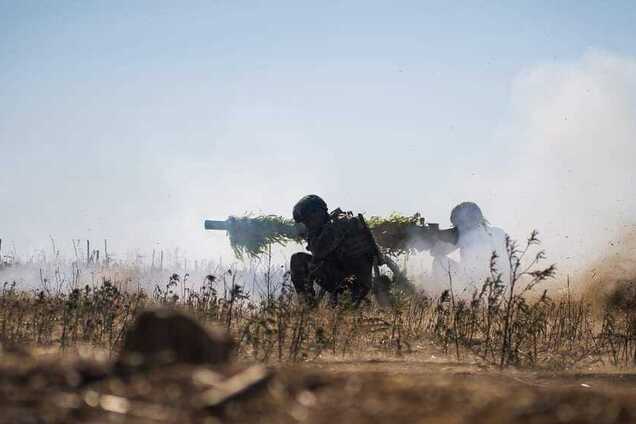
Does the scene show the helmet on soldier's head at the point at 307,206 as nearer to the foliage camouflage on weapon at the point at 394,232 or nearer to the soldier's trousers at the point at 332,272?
the soldier's trousers at the point at 332,272

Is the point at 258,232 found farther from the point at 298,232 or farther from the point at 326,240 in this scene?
the point at 326,240

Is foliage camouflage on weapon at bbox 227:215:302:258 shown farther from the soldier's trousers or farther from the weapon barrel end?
the soldier's trousers

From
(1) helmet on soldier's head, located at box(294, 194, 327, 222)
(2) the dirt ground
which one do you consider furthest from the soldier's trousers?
(2) the dirt ground

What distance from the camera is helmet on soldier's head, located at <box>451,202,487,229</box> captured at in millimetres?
17922

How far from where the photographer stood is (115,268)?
17438 mm

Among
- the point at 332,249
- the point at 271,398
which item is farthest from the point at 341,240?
the point at 271,398

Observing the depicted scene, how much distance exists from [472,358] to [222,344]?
5871mm

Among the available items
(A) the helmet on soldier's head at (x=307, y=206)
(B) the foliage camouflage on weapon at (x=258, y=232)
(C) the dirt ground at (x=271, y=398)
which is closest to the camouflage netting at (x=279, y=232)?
(B) the foliage camouflage on weapon at (x=258, y=232)

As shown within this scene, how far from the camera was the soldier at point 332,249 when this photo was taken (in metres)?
12.6

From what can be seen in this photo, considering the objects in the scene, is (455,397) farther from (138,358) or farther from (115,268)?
(115,268)

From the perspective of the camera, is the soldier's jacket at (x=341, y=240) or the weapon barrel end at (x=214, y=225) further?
the weapon barrel end at (x=214, y=225)

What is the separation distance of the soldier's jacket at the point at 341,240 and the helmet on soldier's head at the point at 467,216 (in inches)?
215

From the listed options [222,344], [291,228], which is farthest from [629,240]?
[222,344]

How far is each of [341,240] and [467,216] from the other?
5925 mm
